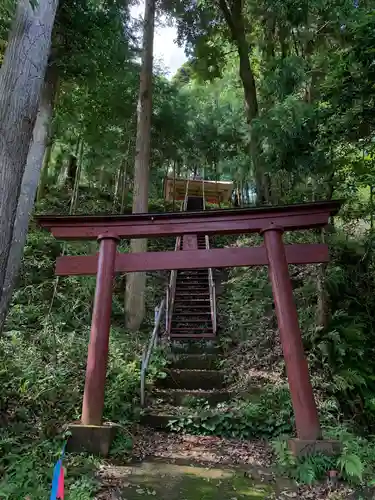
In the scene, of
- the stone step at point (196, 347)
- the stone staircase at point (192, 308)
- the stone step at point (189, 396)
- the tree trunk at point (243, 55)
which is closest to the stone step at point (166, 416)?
the stone step at point (189, 396)

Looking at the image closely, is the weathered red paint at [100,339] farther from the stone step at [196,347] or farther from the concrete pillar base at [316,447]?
the stone step at [196,347]

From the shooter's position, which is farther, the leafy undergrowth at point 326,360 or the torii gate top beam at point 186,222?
the torii gate top beam at point 186,222

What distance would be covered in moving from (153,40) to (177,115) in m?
3.07

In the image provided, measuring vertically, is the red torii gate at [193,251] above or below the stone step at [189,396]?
above

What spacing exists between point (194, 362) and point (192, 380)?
58cm

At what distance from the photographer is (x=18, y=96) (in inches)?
147

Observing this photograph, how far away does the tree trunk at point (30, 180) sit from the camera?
5656mm

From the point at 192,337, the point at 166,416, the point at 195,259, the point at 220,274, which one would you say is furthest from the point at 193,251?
the point at 220,274

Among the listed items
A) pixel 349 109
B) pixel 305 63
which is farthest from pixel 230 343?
pixel 305 63

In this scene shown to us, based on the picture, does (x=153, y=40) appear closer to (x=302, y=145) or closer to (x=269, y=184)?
(x=269, y=184)

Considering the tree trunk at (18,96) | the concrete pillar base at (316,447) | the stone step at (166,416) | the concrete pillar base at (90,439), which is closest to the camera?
the tree trunk at (18,96)

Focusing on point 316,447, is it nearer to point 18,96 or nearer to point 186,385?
point 186,385

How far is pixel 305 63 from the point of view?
7.23 metres

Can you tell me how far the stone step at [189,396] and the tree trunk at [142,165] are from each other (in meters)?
2.56
